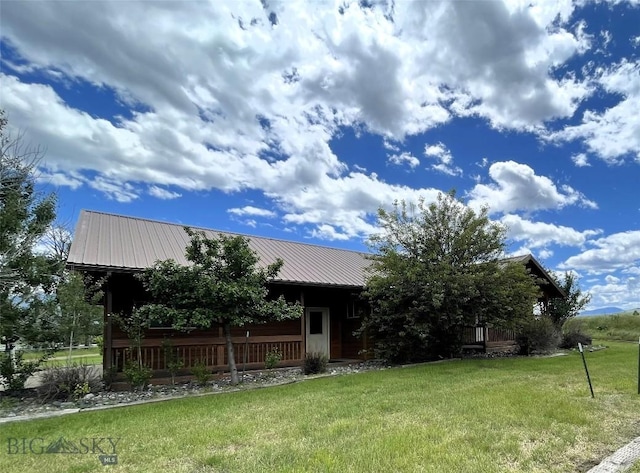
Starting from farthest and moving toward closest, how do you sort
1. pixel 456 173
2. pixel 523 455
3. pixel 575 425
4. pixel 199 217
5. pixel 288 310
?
pixel 199 217
pixel 456 173
pixel 288 310
pixel 575 425
pixel 523 455

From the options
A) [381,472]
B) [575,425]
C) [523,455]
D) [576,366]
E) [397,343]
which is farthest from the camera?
[397,343]

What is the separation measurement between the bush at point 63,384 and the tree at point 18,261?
0.71 metres

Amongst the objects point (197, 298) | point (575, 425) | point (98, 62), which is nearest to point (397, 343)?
point (197, 298)

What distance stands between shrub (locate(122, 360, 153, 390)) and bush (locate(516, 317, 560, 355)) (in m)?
11.8

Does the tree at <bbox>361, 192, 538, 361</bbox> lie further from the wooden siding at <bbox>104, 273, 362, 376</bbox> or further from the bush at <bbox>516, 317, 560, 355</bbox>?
the wooden siding at <bbox>104, 273, 362, 376</bbox>

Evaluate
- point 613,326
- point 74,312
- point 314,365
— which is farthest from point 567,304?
point 74,312

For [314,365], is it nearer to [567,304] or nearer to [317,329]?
[317,329]

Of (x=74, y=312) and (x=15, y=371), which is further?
(x=74, y=312)

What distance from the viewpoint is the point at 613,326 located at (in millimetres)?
27672

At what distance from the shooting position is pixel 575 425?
553 centimetres

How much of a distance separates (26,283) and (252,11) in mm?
9203

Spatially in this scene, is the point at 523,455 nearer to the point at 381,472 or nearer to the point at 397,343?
the point at 381,472

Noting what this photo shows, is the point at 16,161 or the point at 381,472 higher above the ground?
the point at 16,161

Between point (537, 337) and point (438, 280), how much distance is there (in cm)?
556
